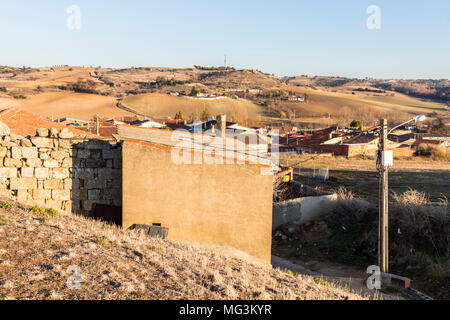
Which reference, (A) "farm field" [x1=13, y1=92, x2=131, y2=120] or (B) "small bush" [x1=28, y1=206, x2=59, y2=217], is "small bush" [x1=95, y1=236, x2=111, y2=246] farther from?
Result: (A) "farm field" [x1=13, y1=92, x2=131, y2=120]

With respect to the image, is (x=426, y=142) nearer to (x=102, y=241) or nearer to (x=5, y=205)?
(x=102, y=241)

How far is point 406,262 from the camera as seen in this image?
16281 mm

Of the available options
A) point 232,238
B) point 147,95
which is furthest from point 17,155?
point 147,95

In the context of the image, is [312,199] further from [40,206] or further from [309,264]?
[40,206]

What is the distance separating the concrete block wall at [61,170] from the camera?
39.9ft

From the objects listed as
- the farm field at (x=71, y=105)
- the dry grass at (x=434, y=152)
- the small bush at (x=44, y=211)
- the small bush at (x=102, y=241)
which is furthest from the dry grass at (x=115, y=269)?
the farm field at (x=71, y=105)

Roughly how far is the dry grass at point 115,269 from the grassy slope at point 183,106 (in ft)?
255

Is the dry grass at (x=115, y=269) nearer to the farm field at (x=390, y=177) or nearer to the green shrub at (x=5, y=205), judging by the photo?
the green shrub at (x=5, y=205)

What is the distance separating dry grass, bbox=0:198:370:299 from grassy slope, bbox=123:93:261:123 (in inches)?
3065

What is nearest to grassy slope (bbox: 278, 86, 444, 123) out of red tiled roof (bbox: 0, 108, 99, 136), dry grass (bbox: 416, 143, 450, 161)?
dry grass (bbox: 416, 143, 450, 161)

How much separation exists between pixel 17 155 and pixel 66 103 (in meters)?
81.7

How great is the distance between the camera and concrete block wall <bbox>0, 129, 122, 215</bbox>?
12.2 meters

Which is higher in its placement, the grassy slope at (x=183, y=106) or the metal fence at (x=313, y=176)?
the grassy slope at (x=183, y=106)
